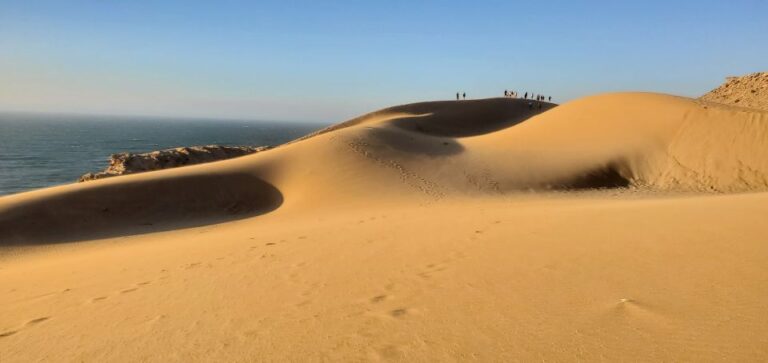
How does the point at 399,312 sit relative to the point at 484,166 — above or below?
above

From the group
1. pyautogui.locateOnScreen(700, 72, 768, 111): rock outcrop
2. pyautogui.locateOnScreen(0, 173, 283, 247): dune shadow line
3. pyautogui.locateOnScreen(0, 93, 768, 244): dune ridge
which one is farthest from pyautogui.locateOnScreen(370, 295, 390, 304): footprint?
pyautogui.locateOnScreen(700, 72, 768, 111): rock outcrop

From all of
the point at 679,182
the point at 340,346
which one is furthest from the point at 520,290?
the point at 679,182

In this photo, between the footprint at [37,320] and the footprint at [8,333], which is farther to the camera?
the footprint at [37,320]

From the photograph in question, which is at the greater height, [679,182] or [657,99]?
[657,99]

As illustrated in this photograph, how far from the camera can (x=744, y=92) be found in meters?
26.8

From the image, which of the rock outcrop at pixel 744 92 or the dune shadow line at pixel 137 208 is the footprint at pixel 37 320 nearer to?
the dune shadow line at pixel 137 208

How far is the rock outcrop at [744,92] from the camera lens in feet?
82.0

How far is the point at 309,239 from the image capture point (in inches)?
299

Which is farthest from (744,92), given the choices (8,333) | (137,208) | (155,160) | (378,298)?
(155,160)

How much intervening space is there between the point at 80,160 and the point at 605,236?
170 ft

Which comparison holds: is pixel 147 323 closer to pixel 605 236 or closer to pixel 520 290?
pixel 520 290

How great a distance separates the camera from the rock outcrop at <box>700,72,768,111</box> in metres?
25.0

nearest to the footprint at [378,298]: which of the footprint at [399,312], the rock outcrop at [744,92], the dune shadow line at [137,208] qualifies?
the footprint at [399,312]

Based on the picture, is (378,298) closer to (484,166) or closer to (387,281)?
(387,281)
